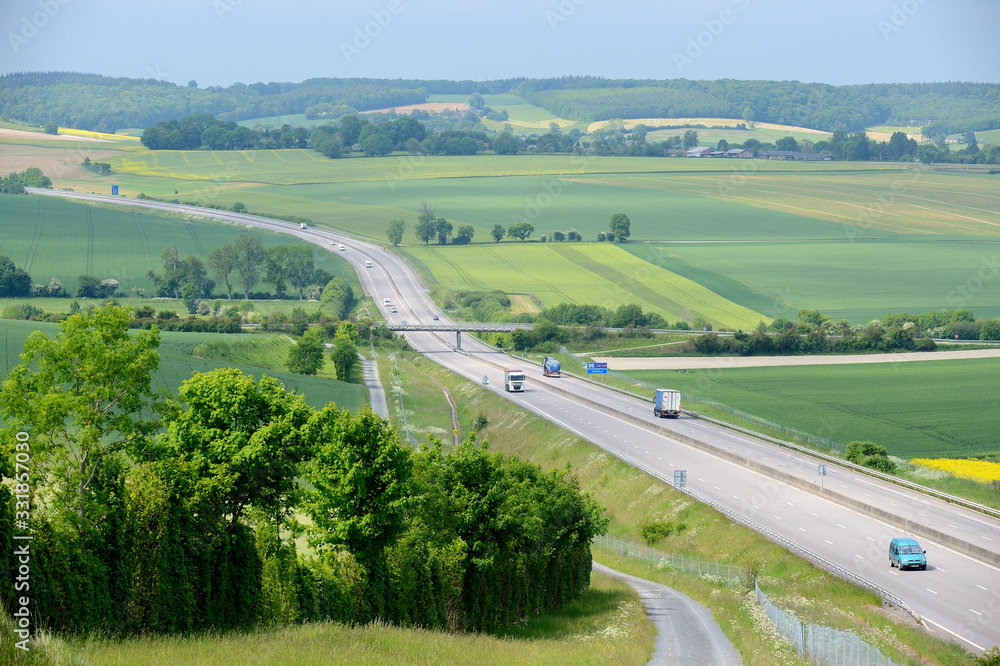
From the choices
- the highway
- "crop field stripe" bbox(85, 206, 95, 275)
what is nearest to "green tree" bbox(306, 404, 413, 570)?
the highway

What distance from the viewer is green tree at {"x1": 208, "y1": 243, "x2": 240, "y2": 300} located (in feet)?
543

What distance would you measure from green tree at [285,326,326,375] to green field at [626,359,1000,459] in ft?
128

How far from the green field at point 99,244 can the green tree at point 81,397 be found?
13177cm

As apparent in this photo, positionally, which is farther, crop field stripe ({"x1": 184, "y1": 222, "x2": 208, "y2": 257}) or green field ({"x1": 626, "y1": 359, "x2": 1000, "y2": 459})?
crop field stripe ({"x1": 184, "y1": 222, "x2": 208, "y2": 257})

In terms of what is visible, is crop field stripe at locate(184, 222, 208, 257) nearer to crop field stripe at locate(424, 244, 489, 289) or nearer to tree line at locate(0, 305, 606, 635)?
crop field stripe at locate(424, 244, 489, 289)

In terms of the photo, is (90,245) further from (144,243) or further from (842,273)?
(842,273)

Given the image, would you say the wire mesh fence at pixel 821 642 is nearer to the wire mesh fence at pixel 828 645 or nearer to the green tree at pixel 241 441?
the wire mesh fence at pixel 828 645

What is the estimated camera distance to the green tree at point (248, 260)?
545 ft

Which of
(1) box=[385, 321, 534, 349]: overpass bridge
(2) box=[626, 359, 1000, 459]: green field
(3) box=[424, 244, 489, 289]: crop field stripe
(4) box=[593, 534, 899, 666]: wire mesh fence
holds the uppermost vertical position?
(3) box=[424, 244, 489, 289]: crop field stripe

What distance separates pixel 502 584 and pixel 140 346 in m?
19.0

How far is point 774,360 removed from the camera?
125m

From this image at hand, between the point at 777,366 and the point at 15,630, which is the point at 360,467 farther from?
the point at 777,366

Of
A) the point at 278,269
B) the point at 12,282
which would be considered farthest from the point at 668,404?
the point at 12,282

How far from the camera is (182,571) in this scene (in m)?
29.5
